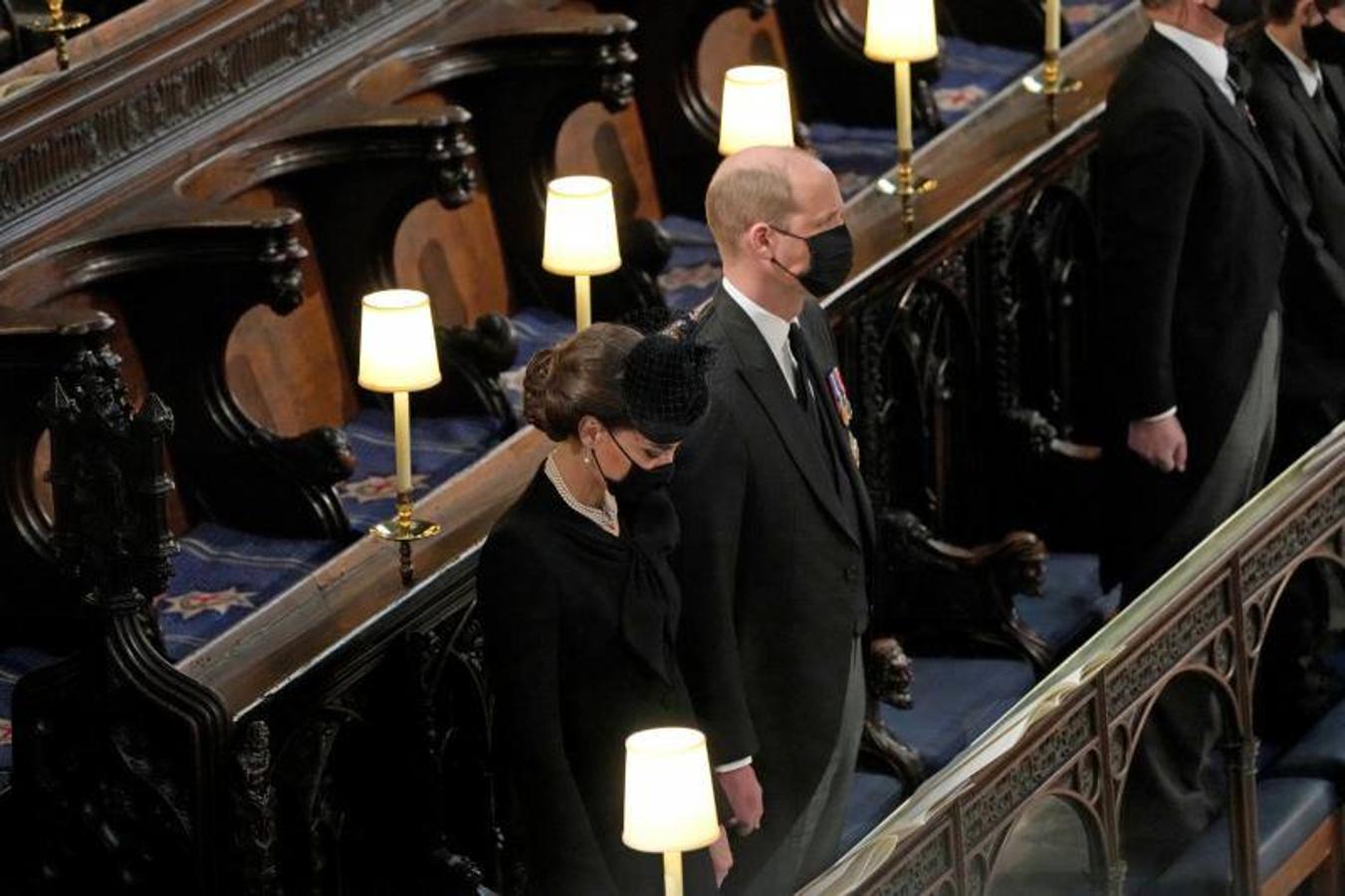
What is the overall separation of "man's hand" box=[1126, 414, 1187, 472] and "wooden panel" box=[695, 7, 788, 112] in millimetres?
1370

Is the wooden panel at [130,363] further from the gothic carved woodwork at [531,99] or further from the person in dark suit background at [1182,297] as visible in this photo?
the person in dark suit background at [1182,297]

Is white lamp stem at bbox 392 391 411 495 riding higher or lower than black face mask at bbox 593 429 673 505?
lower

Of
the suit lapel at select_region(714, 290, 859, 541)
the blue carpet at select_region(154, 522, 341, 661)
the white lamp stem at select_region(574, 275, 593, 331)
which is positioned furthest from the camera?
the white lamp stem at select_region(574, 275, 593, 331)

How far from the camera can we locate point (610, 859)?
5.06m

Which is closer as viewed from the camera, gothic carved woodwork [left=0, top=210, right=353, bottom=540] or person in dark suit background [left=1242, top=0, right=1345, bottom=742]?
gothic carved woodwork [left=0, top=210, right=353, bottom=540]

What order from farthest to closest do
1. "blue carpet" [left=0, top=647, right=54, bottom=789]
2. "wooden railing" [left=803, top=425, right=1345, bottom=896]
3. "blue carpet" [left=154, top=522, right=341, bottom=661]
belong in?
1. "blue carpet" [left=154, top=522, right=341, bottom=661]
2. "blue carpet" [left=0, top=647, right=54, bottom=789]
3. "wooden railing" [left=803, top=425, right=1345, bottom=896]

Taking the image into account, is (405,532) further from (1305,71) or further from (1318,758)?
(1305,71)

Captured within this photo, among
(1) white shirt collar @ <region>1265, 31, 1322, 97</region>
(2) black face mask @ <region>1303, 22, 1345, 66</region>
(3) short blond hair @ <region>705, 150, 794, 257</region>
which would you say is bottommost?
(1) white shirt collar @ <region>1265, 31, 1322, 97</region>

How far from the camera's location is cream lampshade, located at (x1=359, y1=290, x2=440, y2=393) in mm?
5594

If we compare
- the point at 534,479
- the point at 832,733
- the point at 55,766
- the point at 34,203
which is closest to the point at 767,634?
the point at 832,733

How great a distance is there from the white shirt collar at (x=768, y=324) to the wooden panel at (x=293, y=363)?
1.24 meters

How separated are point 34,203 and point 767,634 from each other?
1.49 metres

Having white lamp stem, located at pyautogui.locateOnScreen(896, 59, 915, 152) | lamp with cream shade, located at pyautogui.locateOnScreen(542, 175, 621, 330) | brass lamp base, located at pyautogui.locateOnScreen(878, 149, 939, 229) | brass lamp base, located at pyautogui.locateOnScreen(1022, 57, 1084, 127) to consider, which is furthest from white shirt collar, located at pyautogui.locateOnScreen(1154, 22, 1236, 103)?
lamp with cream shade, located at pyautogui.locateOnScreen(542, 175, 621, 330)

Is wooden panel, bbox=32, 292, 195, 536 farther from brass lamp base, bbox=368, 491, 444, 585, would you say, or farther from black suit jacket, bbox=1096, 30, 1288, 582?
black suit jacket, bbox=1096, 30, 1288, 582
